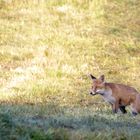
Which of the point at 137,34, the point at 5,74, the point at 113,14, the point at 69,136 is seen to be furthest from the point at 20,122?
the point at 113,14

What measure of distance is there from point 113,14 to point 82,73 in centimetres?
866

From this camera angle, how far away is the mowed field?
11.5 meters

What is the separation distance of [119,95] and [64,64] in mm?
8335

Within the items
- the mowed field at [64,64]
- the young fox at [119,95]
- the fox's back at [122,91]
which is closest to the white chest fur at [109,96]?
the young fox at [119,95]

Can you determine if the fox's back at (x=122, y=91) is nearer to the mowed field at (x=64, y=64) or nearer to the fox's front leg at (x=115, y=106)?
the fox's front leg at (x=115, y=106)

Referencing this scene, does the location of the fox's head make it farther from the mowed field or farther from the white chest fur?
the mowed field

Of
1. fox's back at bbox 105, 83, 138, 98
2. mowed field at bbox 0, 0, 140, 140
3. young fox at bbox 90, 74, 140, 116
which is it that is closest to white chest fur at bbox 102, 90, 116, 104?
young fox at bbox 90, 74, 140, 116

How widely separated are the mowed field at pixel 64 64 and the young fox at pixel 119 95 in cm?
34

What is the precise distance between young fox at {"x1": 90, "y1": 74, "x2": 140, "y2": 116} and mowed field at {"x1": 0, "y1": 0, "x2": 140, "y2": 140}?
0.34 metres

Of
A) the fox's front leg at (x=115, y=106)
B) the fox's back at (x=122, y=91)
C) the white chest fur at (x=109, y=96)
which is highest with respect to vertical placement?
the fox's back at (x=122, y=91)

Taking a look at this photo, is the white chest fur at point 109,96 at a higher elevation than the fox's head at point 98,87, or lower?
lower

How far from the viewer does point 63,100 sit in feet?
58.6

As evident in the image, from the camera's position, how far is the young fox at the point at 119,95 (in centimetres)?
1498

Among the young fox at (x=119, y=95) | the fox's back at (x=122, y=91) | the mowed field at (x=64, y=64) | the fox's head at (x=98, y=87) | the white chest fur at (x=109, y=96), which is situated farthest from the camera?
the fox's head at (x=98, y=87)
